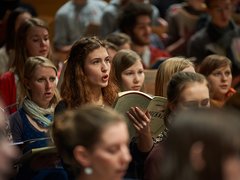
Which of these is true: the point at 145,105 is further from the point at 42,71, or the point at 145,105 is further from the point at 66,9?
the point at 66,9

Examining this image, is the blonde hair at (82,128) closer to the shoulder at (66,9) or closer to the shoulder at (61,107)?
the shoulder at (61,107)

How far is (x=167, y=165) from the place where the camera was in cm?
242

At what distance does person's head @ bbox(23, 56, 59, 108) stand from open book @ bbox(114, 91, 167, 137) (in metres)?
0.68

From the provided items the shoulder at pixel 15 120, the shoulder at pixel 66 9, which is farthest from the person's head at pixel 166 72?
the shoulder at pixel 66 9

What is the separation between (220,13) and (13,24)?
1.67 m

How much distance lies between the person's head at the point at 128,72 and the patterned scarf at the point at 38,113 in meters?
0.51

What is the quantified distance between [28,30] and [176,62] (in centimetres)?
123

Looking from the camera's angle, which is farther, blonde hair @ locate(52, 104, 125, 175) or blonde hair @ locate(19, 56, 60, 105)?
blonde hair @ locate(19, 56, 60, 105)

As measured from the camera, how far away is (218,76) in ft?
15.6

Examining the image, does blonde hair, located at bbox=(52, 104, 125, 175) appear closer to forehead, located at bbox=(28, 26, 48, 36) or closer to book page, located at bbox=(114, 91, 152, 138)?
book page, located at bbox=(114, 91, 152, 138)

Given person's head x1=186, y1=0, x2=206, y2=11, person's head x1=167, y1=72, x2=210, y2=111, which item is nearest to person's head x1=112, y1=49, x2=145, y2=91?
person's head x1=167, y1=72, x2=210, y2=111

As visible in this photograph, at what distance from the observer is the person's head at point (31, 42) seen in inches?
195

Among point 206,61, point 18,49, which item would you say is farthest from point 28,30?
point 206,61

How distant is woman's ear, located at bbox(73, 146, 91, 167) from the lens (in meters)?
2.77
